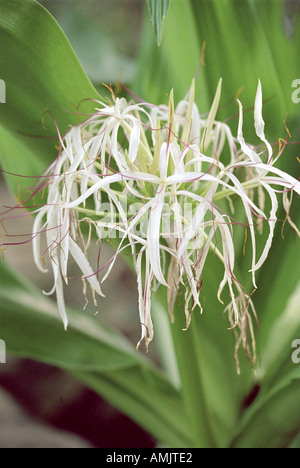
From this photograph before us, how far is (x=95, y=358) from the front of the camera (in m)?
0.41

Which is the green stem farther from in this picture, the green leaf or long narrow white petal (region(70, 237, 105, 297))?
the green leaf

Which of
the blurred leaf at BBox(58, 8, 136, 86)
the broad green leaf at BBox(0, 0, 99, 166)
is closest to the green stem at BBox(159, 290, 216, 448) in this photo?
the broad green leaf at BBox(0, 0, 99, 166)

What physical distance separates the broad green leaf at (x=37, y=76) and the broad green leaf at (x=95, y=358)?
0.54 ft

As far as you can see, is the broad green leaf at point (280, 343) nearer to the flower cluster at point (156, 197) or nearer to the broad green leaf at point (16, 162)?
the flower cluster at point (156, 197)

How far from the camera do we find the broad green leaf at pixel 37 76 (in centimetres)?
27

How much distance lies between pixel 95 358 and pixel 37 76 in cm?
24

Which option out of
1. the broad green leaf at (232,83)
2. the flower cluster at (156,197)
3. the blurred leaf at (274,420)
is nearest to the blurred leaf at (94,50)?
the broad green leaf at (232,83)

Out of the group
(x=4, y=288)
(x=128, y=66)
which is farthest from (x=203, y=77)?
(x=4, y=288)

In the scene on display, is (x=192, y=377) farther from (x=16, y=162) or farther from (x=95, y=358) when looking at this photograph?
(x=16, y=162)

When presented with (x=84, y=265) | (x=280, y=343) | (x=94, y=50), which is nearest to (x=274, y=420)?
(x=280, y=343)

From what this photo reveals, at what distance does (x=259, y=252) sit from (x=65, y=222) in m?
0.18

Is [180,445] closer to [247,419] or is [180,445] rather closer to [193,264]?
[247,419]

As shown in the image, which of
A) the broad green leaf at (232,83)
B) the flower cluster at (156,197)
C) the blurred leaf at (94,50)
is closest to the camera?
the flower cluster at (156,197)

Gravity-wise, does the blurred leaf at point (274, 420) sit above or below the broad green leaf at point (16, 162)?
below
